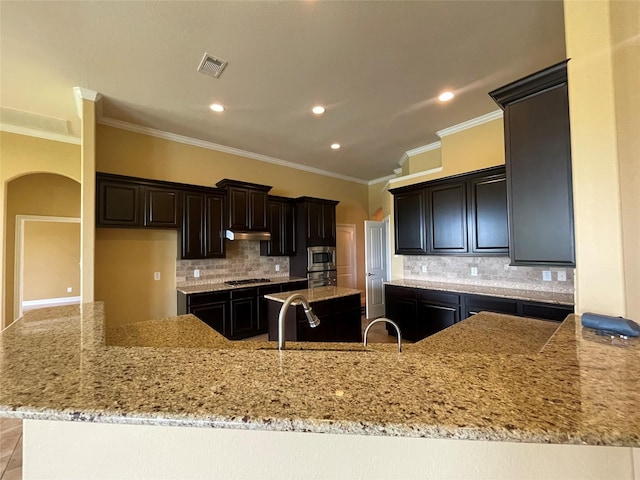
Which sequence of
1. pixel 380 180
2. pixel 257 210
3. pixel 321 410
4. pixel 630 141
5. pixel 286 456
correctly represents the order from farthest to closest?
1. pixel 380 180
2. pixel 257 210
3. pixel 630 141
4. pixel 286 456
5. pixel 321 410

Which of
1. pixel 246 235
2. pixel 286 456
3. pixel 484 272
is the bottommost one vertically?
pixel 286 456

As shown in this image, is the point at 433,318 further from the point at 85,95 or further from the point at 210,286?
the point at 85,95

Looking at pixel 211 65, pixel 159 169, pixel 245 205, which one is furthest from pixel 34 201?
→ pixel 211 65

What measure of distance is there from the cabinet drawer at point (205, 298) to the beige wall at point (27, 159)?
2.57 metres

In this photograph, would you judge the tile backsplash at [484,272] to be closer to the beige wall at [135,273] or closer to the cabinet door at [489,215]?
the cabinet door at [489,215]

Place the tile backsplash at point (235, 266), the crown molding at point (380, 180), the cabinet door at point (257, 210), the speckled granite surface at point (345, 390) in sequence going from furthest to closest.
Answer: the crown molding at point (380, 180)
the cabinet door at point (257, 210)
the tile backsplash at point (235, 266)
the speckled granite surface at point (345, 390)

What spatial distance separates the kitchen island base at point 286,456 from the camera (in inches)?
28.1

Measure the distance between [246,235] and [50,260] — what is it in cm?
701

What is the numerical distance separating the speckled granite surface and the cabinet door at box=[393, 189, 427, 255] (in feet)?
10.6

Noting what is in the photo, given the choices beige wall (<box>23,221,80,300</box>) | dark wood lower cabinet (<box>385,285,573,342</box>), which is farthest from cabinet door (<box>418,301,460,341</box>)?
beige wall (<box>23,221,80,300</box>)

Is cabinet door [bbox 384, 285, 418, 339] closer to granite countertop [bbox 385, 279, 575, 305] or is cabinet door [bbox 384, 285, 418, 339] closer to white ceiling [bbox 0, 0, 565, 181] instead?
granite countertop [bbox 385, 279, 575, 305]

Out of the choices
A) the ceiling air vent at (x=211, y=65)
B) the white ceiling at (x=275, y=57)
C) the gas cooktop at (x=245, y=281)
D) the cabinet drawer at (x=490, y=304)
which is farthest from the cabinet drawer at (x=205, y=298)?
the cabinet drawer at (x=490, y=304)

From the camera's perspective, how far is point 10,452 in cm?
197

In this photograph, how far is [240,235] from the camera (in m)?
4.32
